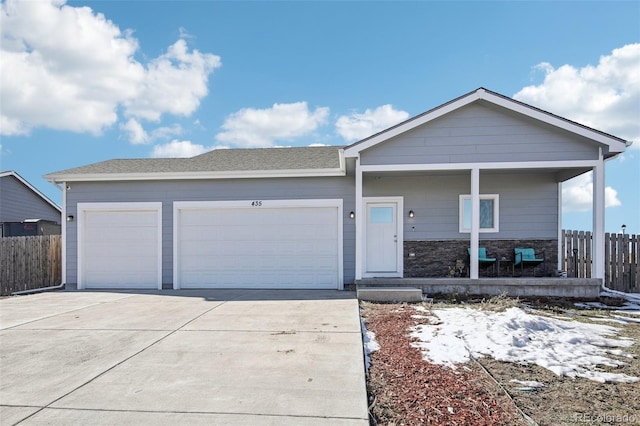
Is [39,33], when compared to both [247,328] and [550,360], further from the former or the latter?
[550,360]

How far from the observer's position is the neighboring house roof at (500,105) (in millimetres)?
7930

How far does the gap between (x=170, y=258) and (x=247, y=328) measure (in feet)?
17.5

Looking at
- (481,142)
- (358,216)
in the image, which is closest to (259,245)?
(358,216)

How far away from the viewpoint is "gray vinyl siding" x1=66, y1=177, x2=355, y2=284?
373 inches

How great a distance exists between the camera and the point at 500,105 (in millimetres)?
8164

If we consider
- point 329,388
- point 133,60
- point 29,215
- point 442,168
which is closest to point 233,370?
point 329,388

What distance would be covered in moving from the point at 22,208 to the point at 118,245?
36.4 ft

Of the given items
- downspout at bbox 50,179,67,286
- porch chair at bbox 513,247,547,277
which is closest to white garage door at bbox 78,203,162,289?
downspout at bbox 50,179,67,286

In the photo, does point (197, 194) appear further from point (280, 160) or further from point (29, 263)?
point (29, 263)

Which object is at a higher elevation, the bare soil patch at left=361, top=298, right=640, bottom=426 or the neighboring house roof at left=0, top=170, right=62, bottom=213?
the neighboring house roof at left=0, top=170, right=62, bottom=213

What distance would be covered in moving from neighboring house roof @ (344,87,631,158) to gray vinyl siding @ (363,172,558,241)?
68.9 inches

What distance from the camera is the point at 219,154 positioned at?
39.6ft

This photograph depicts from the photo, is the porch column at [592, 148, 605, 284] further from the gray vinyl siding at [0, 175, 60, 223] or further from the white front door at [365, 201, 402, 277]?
the gray vinyl siding at [0, 175, 60, 223]

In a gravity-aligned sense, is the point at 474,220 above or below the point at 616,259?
above
